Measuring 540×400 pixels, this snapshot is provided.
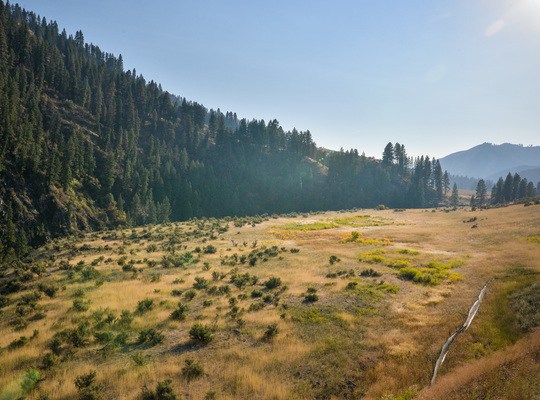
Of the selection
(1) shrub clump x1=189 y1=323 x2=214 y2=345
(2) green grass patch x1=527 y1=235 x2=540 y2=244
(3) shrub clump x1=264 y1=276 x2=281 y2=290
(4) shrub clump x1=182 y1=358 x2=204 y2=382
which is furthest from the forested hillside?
(2) green grass patch x1=527 y1=235 x2=540 y2=244

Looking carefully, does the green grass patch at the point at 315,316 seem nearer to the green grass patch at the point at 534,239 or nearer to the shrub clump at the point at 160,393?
the shrub clump at the point at 160,393

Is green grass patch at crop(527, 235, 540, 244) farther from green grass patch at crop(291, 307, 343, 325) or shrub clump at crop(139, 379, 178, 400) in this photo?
shrub clump at crop(139, 379, 178, 400)

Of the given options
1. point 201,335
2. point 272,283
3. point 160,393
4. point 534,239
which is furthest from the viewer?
point 534,239

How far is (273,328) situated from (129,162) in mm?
111169

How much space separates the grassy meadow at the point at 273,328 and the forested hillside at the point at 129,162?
54.5 metres

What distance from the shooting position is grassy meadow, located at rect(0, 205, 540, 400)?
12070 millimetres

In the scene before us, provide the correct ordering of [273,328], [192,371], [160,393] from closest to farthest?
[160,393], [192,371], [273,328]

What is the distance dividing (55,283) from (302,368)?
982 inches

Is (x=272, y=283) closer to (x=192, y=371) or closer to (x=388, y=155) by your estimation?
(x=192, y=371)

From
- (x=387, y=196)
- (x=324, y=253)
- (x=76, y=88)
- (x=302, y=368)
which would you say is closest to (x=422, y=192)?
(x=387, y=196)

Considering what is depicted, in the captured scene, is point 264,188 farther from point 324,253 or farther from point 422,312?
point 422,312

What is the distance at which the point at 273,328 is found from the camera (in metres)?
17.1

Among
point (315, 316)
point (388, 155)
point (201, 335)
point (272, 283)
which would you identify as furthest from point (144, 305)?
point (388, 155)

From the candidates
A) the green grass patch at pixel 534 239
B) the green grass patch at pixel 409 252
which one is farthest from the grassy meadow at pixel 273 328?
the green grass patch at pixel 409 252
